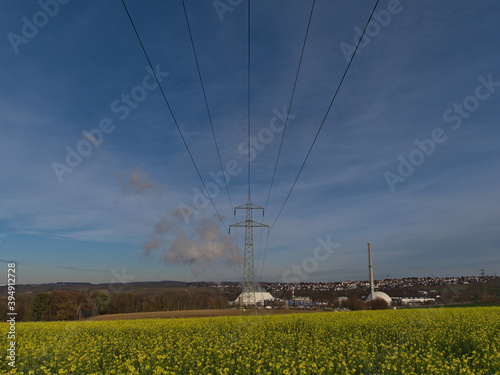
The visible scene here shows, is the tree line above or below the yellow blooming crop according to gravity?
below

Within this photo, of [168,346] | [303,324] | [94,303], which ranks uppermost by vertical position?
[168,346]

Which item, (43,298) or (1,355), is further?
(43,298)

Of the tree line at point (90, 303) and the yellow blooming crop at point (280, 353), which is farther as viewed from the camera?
the tree line at point (90, 303)

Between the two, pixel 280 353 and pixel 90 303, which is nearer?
pixel 280 353

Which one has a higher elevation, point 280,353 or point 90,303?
point 280,353

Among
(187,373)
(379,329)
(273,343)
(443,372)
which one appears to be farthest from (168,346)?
(379,329)

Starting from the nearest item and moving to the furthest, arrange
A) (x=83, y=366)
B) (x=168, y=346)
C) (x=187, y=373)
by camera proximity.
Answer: (x=187, y=373) < (x=83, y=366) < (x=168, y=346)

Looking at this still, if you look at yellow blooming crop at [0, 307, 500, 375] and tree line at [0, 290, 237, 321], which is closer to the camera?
yellow blooming crop at [0, 307, 500, 375]

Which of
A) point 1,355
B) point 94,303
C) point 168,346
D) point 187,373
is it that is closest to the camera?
point 187,373

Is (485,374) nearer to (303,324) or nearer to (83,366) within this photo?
(83,366)

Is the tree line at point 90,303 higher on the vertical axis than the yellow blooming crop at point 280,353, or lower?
lower

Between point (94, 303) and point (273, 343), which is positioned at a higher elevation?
A: point (273, 343)
